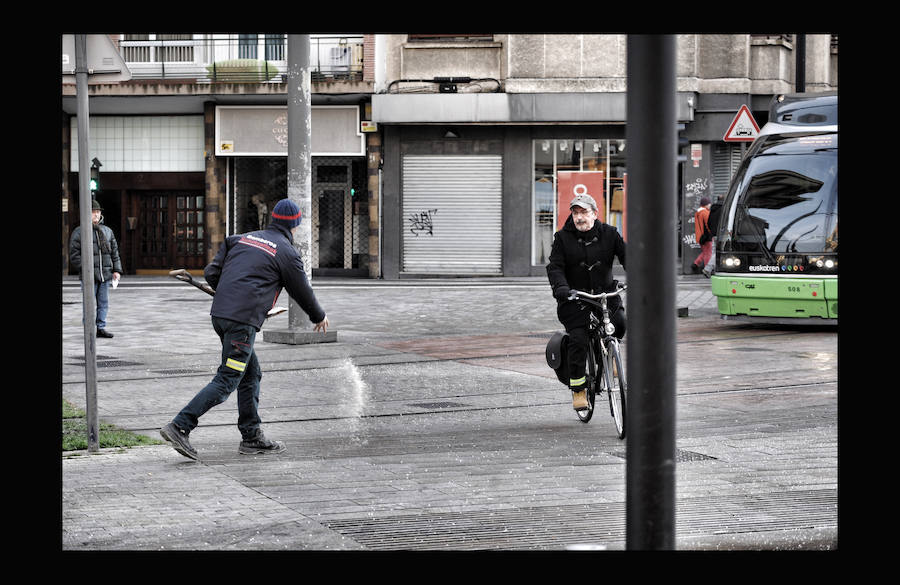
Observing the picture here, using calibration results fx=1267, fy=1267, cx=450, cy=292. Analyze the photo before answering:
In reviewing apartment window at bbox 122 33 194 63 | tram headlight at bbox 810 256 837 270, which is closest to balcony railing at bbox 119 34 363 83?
apartment window at bbox 122 33 194 63

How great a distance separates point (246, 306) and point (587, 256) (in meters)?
2.46

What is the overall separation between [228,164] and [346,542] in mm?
25173

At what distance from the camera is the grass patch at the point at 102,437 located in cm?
809

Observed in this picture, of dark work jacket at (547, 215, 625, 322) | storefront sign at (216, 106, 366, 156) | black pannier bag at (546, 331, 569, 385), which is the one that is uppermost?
storefront sign at (216, 106, 366, 156)

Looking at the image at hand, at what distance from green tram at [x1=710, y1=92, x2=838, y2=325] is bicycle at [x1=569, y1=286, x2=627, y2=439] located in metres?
6.18

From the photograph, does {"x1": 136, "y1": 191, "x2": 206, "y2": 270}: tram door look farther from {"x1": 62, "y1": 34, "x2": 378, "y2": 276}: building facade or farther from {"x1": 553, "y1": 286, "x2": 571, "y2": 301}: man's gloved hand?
{"x1": 553, "y1": 286, "x2": 571, "y2": 301}: man's gloved hand

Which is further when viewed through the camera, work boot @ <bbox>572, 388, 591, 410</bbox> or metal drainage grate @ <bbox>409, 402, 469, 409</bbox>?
metal drainage grate @ <bbox>409, 402, 469, 409</bbox>

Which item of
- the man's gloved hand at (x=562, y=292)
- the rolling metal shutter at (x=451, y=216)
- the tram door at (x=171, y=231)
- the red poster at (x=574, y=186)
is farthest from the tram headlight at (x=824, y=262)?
the tram door at (x=171, y=231)

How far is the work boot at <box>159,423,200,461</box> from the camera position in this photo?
24.9 ft

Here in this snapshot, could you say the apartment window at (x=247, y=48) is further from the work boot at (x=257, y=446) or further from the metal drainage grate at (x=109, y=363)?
the work boot at (x=257, y=446)

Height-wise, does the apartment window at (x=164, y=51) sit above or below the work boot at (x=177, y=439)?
above

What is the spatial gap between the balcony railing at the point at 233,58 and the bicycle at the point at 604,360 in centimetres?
2063
